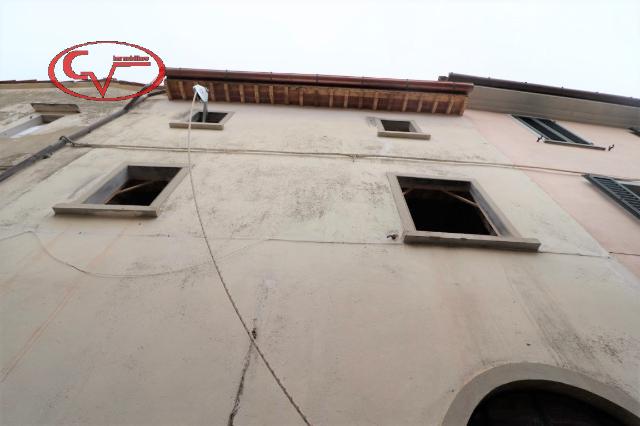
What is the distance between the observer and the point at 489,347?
92.6 inches

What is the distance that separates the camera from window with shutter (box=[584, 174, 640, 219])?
4344 millimetres

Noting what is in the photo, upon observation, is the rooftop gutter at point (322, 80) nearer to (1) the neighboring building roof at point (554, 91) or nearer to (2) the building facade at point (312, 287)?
(1) the neighboring building roof at point (554, 91)

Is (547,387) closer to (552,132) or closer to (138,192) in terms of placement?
(138,192)

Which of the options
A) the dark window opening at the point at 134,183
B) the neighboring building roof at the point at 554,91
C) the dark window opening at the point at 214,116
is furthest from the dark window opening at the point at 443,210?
the neighboring building roof at the point at 554,91

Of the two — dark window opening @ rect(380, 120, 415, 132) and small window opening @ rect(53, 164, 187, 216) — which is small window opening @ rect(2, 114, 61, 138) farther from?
dark window opening @ rect(380, 120, 415, 132)

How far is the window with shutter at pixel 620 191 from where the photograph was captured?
434cm

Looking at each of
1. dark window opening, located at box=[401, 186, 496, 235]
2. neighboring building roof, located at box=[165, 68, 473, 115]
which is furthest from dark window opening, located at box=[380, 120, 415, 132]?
dark window opening, located at box=[401, 186, 496, 235]

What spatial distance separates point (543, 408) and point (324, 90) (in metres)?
8.54

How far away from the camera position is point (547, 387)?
216 cm

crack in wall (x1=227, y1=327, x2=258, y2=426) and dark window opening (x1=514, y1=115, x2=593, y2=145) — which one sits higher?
dark window opening (x1=514, y1=115, x2=593, y2=145)

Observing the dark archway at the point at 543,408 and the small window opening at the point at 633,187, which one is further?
the small window opening at the point at 633,187

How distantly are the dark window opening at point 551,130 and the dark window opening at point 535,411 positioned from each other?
784 centimetres

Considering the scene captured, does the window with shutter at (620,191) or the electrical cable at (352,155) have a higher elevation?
the electrical cable at (352,155)

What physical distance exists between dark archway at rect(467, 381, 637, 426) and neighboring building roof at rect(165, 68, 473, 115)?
7.95m
